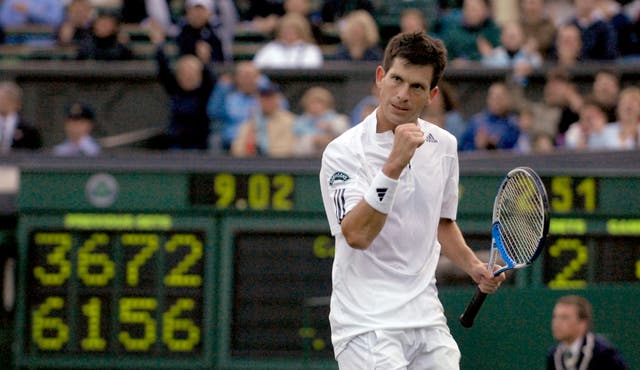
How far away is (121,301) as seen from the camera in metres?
10.3

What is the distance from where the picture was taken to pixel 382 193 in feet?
16.8

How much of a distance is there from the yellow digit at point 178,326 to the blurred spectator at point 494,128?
2.66 m

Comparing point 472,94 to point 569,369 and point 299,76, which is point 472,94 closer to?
point 299,76

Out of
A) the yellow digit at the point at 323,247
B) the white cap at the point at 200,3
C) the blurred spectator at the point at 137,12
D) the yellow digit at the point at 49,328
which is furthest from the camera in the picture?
the blurred spectator at the point at 137,12

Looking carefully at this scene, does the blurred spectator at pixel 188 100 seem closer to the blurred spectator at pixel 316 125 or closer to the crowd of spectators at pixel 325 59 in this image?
the crowd of spectators at pixel 325 59

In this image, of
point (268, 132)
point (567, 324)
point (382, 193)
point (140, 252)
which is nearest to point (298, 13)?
point (268, 132)

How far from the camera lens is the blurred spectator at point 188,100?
1219 centimetres

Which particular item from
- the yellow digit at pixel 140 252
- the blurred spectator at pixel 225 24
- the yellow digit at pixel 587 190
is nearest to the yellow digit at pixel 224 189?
the yellow digit at pixel 140 252

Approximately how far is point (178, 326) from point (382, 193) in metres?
5.37

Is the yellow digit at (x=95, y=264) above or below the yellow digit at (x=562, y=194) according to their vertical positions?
below

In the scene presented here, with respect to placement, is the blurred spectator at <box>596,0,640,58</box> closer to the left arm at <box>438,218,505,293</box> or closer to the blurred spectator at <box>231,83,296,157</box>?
the blurred spectator at <box>231,83,296,157</box>

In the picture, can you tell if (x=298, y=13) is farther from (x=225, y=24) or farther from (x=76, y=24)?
(x=76, y=24)

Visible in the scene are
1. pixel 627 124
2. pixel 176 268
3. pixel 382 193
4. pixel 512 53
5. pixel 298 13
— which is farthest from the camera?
pixel 298 13

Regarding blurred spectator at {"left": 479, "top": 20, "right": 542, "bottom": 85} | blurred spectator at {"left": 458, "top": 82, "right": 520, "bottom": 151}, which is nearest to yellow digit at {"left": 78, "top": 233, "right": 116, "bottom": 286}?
blurred spectator at {"left": 458, "top": 82, "right": 520, "bottom": 151}
